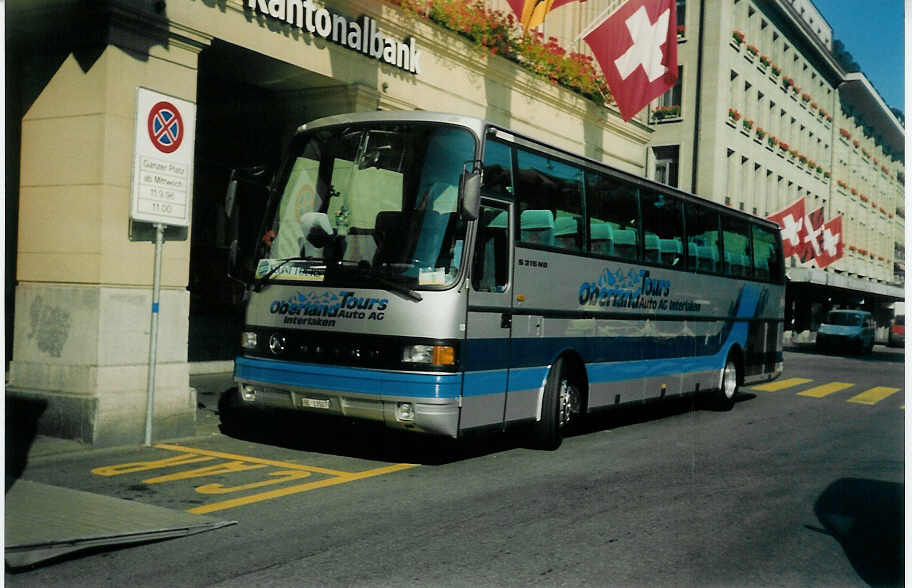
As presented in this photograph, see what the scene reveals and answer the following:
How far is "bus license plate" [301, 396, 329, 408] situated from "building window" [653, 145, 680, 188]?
34.0 m

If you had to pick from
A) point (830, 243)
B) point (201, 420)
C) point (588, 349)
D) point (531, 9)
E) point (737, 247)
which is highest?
point (531, 9)

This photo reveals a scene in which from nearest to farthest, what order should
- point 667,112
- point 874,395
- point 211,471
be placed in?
point 211,471 → point 874,395 → point 667,112

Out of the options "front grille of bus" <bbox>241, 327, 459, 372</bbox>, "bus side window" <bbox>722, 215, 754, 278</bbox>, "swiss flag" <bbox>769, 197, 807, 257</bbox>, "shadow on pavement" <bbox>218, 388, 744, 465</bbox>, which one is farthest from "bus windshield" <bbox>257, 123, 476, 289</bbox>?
"swiss flag" <bbox>769, 197, 807, 257</bbox>

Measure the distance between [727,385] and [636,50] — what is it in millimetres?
5706

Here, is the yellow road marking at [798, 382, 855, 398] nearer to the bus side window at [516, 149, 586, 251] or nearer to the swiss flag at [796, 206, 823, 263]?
the bus side window at [516, 149, 586, 251]

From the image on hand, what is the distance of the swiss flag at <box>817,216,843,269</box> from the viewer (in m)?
32.3

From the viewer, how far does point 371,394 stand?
8.42 m

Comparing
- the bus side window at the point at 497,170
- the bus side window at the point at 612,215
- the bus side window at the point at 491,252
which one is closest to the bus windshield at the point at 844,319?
the bus side window at the point at 612,215

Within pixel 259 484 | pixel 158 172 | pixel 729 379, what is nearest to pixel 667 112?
pixel 729 379

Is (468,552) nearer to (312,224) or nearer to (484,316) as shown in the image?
(484,316)

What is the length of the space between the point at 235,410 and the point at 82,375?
2.78m

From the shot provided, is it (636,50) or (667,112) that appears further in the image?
A: (667,112)

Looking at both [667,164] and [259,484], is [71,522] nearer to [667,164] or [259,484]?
[259,484]

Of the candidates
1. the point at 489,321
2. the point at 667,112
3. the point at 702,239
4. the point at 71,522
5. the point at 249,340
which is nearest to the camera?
the point at 71,522
